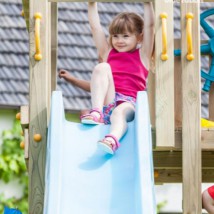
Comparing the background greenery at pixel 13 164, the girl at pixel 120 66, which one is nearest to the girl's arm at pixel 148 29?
the girl at pixel 120 66

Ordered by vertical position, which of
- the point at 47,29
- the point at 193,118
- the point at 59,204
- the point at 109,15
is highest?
the point at 109,15

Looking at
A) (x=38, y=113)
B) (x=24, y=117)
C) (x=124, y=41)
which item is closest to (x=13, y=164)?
(x=124, y=41)

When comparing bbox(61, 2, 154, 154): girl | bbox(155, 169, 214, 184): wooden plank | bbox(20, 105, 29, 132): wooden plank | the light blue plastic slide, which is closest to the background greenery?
bbox(155, 169, 214, 184): wooden plank

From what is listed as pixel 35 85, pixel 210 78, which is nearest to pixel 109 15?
pixel 210 78

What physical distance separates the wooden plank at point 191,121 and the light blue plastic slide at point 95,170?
259 millimetres

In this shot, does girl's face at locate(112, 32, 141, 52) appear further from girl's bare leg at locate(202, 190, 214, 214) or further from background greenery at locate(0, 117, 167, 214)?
background greenery at locate(0, 117, 167, 214)

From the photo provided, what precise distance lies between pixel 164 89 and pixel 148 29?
0.71 m

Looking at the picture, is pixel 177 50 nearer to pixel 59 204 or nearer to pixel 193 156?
pixel 193 156

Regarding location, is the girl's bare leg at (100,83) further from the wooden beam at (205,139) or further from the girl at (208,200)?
the girl at (208,200)

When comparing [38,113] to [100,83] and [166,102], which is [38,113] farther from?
[166,102]

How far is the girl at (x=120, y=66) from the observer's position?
25.0 ft

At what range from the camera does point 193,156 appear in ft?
23.7

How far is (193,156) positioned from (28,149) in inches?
40.4

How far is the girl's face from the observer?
804cm
